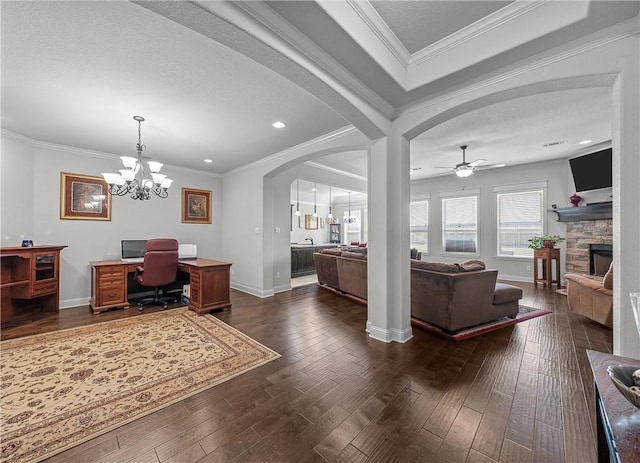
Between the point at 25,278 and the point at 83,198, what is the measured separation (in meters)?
1.58

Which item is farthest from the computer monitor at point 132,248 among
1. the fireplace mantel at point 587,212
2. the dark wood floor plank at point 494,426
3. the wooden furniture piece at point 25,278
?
the fireplace mantel at point 587,212

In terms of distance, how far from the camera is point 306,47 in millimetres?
1929

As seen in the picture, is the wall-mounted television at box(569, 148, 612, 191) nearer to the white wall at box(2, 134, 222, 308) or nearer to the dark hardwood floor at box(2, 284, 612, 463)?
the dark hardwood floor at box(2, 284, 612, 463)

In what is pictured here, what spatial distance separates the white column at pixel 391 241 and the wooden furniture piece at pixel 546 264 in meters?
4.63

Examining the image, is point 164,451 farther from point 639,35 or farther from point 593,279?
point 593,279

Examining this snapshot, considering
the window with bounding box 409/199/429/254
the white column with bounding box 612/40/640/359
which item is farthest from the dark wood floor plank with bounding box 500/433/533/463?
the window with bounding box 409/199/429/254

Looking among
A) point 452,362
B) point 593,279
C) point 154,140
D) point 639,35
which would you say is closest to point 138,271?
point 154,140

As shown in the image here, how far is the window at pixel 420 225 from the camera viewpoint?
803cm

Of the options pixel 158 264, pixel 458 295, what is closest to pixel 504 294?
pixel 458 295

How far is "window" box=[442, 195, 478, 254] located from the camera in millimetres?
7129

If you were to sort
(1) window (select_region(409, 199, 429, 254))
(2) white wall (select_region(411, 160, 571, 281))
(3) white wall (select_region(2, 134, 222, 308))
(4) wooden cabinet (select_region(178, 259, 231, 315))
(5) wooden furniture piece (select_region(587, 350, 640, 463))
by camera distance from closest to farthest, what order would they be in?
(5) wooden furniture piece (select_region(587, 350, 640, 463)), (3) white wall (select_region(2, 134, 222, 308)), (4) wooden cabinet (select_region(178, 259, 231, 315)), (2) white wall (select_region(411, 160, 571, 281)), (1) window (select_region(409, 199, 429, 254))

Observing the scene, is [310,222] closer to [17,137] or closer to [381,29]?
[17,137]

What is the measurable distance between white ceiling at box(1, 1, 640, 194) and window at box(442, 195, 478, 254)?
10.7 ft

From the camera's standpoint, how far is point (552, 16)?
1832 mm
